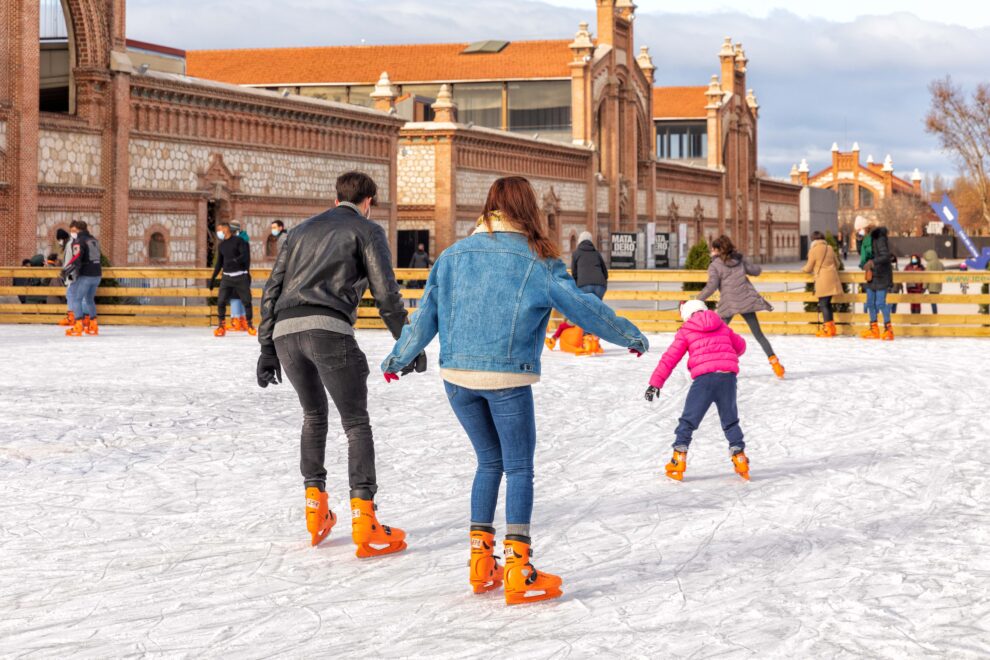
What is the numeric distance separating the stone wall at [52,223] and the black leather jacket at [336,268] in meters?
20.5

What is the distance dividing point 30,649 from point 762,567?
2.95m

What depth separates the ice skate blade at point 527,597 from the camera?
5039 millimetres

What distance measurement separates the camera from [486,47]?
184 feet

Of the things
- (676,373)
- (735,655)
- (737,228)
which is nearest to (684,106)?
(737,228)

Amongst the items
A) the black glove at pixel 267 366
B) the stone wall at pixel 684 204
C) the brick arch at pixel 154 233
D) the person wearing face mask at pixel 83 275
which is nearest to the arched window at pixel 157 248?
the brick arch at pixel 154 233

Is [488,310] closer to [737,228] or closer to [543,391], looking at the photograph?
[543,391]

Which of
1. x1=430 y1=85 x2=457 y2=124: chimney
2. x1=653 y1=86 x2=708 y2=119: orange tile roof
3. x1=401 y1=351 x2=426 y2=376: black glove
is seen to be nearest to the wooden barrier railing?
x1=401 y1=351 x2=426 y2=376: black glove

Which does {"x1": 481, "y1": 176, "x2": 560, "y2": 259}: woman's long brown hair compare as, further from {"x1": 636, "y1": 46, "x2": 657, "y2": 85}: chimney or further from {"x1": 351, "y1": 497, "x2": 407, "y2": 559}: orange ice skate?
{"x1": 636, "y1": 46, "x2": 657, "y2": 85}: chimney

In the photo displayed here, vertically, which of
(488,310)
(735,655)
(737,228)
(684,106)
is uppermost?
(684,106)

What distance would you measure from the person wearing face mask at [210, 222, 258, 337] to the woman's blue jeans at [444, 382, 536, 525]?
14.3 m

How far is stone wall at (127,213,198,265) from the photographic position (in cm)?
2711

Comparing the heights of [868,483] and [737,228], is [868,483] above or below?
below

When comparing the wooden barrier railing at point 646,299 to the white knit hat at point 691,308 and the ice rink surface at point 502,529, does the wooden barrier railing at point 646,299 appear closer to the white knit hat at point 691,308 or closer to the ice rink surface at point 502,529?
the ice rink surface at point 502,529

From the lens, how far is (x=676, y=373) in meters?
13.7
